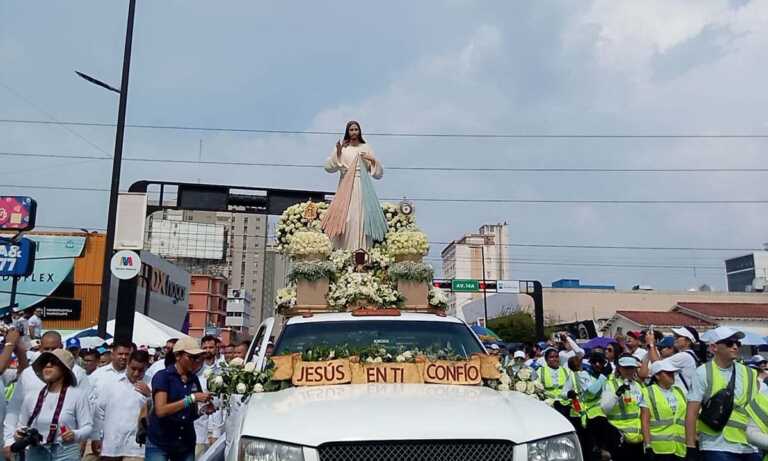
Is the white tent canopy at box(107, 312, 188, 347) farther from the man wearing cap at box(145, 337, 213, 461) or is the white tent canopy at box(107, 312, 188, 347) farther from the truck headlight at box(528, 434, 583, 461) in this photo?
the truck headlight at box(528, 434, 583, 461)

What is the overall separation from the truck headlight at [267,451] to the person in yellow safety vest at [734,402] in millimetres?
3575

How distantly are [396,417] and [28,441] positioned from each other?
11.0ft

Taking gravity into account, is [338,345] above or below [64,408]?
above

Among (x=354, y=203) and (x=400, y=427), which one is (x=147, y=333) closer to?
(x=354, y=203)

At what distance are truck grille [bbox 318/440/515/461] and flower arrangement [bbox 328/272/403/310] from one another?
4705 mm

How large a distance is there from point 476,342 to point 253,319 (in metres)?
139

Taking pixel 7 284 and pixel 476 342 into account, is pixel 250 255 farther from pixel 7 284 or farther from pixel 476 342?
pixel 476 342

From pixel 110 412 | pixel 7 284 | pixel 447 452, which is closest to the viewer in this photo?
pixel 447 452

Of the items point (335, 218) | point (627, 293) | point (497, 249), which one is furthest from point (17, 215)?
point (497, 249)

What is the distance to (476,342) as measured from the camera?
18.7 ft

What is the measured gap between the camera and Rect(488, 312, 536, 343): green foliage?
61547mm

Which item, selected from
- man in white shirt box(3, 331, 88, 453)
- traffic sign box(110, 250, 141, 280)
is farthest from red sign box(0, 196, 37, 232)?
man in white shirt box(3, 331, 88, 453)

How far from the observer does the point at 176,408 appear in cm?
556

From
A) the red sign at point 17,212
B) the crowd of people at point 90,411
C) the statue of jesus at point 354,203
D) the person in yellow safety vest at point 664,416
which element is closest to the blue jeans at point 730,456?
the person in yellow safety vest at point 664,416
